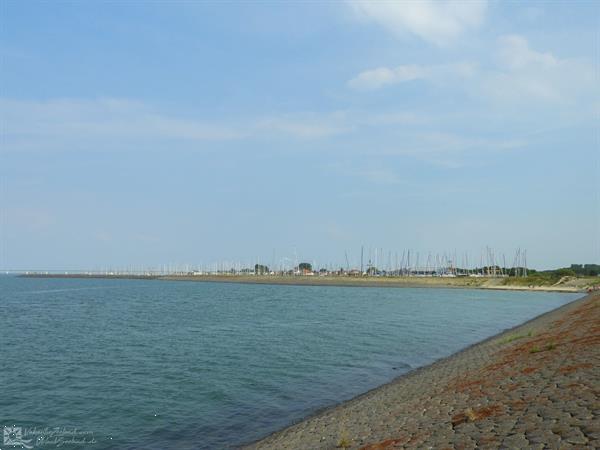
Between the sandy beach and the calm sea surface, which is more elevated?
the sandy beach

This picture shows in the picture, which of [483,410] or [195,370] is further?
[195,370]

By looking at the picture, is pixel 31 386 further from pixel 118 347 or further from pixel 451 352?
pixel 451 352

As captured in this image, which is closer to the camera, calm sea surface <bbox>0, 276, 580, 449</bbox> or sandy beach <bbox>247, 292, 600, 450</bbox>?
sandy beach <bbox>247, 292, 600, 450</bbox>

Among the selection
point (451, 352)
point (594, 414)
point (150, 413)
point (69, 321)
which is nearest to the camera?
point (594, 414)

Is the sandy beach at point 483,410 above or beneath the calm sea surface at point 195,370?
above

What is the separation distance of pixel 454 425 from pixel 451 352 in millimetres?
23003

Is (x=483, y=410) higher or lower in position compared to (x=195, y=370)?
higher

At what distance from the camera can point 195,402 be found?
20.8 meters

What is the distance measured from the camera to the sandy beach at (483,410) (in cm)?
1011

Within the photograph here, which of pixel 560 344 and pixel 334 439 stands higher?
Answer: pixel 560 344

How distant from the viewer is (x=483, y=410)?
42.1 ft

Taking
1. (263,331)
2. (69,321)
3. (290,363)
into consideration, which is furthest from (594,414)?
(69,321)

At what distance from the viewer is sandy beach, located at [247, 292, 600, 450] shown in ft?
33.2

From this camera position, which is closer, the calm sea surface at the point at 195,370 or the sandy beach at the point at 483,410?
the sandy beach at the point at 483,410
